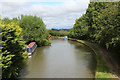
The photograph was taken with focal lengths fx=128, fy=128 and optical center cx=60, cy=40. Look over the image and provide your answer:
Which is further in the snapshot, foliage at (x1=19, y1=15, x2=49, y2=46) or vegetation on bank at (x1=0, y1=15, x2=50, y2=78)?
foliage at (x1=19, y1=15, x2=49, y2=46)

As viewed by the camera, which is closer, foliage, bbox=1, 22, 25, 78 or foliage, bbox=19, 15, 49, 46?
foliage, bbox=1, 22, 25, 78

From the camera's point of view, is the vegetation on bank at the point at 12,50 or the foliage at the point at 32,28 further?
the foliage at the point at 32,28

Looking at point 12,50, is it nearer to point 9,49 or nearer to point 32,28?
point 9,49

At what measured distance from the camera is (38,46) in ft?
96.4

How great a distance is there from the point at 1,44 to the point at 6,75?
207cm

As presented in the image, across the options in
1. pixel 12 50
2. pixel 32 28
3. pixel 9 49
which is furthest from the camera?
pixel 32 28

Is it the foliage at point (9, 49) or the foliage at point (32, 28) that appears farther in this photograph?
the foliage at point (32, 28)

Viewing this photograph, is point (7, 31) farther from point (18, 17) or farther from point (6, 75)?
point (18, 17)

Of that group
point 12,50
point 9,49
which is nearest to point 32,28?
point 12,50

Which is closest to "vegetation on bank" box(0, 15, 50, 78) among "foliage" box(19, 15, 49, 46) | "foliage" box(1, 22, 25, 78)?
"foliage" box(1, 22, 25, 78)

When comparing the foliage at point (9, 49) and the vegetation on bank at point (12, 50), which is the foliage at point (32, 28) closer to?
the vegetation on bank at point (12, 50)

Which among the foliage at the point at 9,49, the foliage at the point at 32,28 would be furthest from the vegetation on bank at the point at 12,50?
the foliage at the point at 32,28

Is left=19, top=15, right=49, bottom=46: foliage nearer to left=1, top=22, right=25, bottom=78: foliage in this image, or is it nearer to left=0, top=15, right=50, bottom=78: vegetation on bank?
left=0, top=15, right=50, bottom=78: vegetation on bank

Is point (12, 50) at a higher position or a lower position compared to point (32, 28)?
Result: lower
